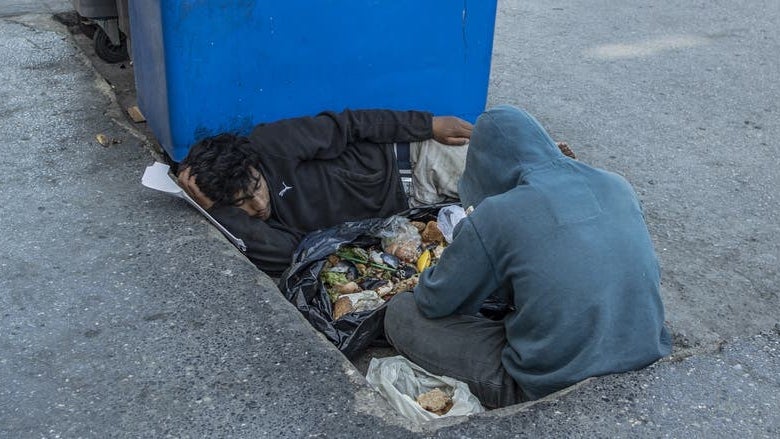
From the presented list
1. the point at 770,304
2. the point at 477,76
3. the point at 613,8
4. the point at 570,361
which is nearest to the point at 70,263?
the point at 570,361

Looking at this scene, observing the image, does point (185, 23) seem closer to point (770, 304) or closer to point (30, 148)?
point (30, 148)

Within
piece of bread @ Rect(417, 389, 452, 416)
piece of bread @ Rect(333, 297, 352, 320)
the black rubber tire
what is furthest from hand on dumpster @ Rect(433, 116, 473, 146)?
the black rubber tire

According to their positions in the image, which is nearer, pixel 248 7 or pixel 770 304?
pixel 770 304

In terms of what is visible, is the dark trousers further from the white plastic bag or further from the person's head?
the person's head

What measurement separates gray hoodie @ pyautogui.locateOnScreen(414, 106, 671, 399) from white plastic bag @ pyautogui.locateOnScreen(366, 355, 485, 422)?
0.64 ft

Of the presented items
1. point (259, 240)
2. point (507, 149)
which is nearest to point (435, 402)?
point (507, 149)

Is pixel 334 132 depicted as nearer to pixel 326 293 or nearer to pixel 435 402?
pixel 326 293

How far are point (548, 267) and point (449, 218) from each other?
1.33m

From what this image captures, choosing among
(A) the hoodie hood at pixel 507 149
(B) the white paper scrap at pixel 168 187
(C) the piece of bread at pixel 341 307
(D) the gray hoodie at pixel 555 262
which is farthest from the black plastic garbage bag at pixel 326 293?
(A) the hoodie hood at pixel 507 149

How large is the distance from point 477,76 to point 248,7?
115 centimetres

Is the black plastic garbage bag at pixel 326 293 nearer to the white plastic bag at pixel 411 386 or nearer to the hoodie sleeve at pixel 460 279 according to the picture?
the white plastic bag at pixel 411 386

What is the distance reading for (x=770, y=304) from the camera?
11.0ft

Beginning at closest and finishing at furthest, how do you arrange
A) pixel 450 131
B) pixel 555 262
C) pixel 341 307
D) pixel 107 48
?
pixel 555 262, pixel 341 307, pixel 450 131, pixel 107 48

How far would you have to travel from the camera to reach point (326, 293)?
3398 mm
